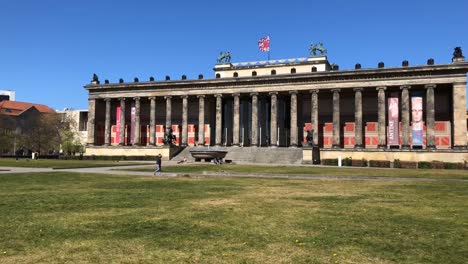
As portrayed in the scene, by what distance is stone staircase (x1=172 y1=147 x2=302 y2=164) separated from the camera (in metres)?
Answer: 71.0

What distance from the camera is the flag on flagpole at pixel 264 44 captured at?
85.1 m

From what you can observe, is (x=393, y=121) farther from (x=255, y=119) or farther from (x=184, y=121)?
(x=184, y=121)

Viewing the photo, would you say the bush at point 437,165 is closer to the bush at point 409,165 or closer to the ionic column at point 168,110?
the bush at point 409,165

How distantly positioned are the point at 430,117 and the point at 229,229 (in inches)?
2671

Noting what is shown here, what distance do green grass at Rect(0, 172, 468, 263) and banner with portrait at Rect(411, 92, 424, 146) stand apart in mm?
54698

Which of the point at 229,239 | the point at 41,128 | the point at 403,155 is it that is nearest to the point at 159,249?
the point at 229,239

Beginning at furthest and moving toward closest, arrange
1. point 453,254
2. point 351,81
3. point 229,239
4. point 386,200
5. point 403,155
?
point 351,81 < point 403,155 < point 386,200 < point 229,239 < point 453,254

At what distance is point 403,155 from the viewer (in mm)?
68875

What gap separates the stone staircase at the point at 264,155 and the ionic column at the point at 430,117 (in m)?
22.4

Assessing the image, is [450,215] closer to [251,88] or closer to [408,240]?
[408,240]

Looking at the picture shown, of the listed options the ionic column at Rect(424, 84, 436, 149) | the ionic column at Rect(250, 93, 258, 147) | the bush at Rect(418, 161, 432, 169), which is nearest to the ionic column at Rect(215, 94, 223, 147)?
the ionic column at Rect(250, 93, 258, 147)

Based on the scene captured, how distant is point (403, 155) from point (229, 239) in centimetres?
6603

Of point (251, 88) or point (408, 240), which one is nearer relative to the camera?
point (408, 240)

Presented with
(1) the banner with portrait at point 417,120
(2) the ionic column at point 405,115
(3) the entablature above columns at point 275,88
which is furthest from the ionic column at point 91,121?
(1) the banner with portrait at point 417,120
